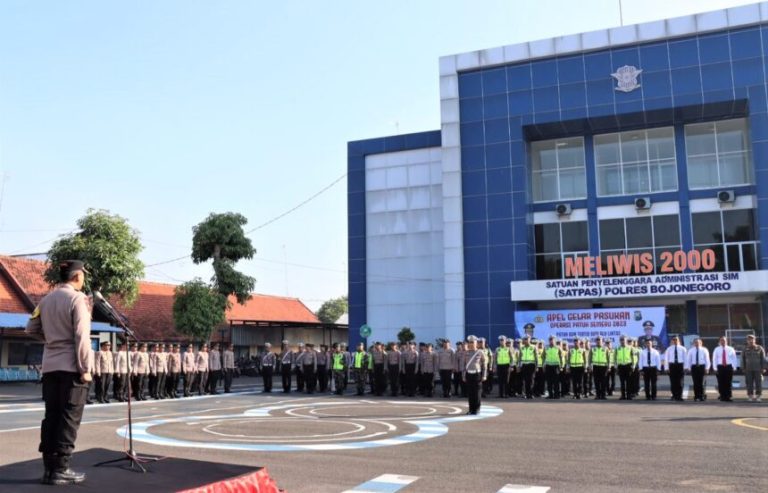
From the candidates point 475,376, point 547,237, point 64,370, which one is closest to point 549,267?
point 547,237

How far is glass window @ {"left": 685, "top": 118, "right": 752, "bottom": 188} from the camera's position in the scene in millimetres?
31766

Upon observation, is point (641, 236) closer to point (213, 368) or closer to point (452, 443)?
point (213, 368)

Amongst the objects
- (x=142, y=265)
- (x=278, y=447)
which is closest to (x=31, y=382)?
(x=142, y=265)

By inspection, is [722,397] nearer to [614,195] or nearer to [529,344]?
[529,344]

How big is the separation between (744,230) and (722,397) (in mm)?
14567

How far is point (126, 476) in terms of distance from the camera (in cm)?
611

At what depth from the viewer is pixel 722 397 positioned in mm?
19234

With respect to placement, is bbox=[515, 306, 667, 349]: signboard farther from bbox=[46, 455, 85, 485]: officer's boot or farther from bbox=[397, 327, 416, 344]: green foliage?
bbox=[46, 455, 85, 485]: officer's boot

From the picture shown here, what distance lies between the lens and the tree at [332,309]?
9700 cm

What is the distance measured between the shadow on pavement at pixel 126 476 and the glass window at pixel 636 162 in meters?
30.2

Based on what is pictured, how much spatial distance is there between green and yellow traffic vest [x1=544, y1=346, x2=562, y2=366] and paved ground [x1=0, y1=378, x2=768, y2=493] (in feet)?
10.0

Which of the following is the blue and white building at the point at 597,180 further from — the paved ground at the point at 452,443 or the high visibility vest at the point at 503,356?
the paved ground at the point at 452,443

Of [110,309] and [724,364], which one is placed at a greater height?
[110,309]

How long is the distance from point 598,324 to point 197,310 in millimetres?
19158
